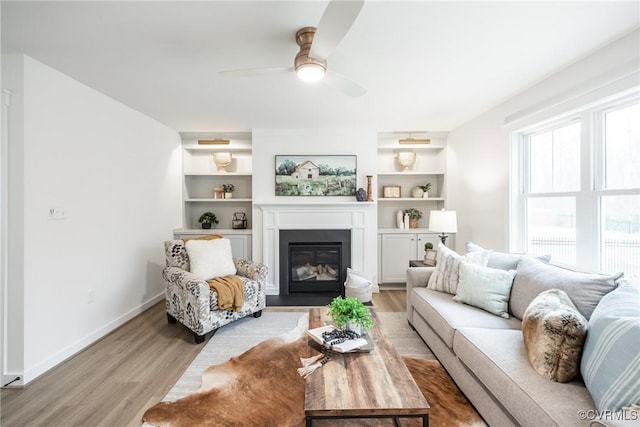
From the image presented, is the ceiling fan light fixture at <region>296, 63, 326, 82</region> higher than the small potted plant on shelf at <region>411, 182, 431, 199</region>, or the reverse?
the ceiling fan light fixture at <region>296, 63, 326, 82</region>

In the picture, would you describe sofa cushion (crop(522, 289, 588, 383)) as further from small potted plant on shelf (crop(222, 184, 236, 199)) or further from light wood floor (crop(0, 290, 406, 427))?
small potted plant on shelf (crop(222, 184, 236, 199))

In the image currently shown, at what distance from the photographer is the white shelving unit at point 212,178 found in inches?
182

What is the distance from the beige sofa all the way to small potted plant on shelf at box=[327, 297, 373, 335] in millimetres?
653

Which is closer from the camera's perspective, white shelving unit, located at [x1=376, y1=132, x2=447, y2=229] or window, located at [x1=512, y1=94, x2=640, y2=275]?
window, located at [x1=512, y1=94, x2=640, y2=275]

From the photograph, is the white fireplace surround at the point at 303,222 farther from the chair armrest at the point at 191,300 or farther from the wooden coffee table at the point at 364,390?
the wooden coffee table at the point at 364,390

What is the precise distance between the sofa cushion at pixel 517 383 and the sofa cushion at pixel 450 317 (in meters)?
0.15

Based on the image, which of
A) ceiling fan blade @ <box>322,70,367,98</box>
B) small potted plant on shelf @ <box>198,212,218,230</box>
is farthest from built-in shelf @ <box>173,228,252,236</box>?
ceiling fan blade @ <box>322,70,367,98</box>

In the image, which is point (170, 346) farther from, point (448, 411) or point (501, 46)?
point (501, 46)

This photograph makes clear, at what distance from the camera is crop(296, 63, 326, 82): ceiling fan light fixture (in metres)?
1.83

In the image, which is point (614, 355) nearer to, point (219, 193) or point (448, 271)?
point (448, 271)

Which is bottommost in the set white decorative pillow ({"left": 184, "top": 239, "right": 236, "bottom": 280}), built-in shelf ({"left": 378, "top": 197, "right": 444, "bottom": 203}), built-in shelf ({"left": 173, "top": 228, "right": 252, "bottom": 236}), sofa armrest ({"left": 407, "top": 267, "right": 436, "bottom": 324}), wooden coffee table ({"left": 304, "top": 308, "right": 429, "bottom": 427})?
wooden coffee table ({"left": 304, "top": 308, "right": 429, "bottom": 427})

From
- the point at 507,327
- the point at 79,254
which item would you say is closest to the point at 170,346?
the point at 79,254

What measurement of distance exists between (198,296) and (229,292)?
0.31 metres

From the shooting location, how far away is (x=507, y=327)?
2064 mm
